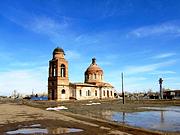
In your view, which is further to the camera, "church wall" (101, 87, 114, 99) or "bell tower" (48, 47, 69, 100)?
"church wall" (101, 87, 114, 99)

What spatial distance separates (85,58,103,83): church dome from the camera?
8050 centimetres

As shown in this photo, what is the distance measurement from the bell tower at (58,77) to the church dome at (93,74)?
627 inches

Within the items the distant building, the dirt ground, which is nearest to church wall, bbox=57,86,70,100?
the dirt ground

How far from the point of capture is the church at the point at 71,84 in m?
63.9

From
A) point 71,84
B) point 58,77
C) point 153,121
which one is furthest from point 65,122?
point 71,84

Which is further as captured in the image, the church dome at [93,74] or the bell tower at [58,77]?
the church dome at [93,74]

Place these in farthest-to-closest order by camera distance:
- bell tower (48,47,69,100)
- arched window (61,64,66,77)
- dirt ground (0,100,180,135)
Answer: arched window (61,64,66,77), bell tower (48,47,69,100), dirt ground (0,100,180,135)

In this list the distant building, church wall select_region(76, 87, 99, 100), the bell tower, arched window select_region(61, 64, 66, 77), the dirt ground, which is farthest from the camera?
the distant building

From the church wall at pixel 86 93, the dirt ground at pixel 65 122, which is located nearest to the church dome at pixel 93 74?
the church wall at pixel 86 93

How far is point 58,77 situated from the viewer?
6331 cm

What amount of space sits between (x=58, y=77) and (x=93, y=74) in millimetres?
19385

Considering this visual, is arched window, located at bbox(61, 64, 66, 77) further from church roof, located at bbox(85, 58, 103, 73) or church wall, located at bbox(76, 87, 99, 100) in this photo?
church roof, located at bbox(85, 58, 103, 73)

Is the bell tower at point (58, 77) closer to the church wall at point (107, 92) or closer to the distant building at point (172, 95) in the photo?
the church wall at point (107, 92)

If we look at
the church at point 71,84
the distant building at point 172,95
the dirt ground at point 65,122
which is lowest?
the dirt ground at point 65,122
